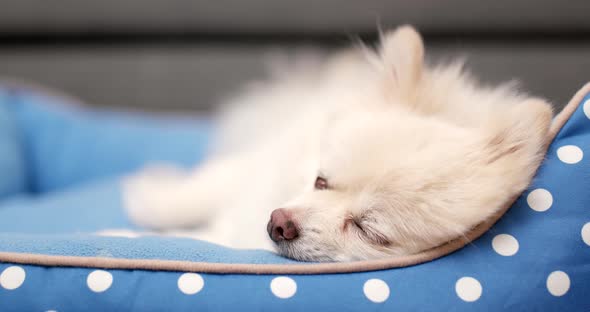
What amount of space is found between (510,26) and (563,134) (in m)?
1.80

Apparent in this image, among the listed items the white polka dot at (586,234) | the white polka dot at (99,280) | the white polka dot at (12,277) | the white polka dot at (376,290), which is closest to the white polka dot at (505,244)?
the white polka dot at (586,234)

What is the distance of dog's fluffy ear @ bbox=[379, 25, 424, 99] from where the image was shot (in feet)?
3.91

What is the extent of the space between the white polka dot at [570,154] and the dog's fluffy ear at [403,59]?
37cm

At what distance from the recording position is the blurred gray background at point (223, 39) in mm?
2584

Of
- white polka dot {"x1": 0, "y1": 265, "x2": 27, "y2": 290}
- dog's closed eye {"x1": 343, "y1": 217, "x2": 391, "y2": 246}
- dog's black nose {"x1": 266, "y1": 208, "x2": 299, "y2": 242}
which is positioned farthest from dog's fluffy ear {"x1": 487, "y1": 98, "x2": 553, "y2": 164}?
white polka dot {"x1": 0, "y1": 265, "x2": 27, "y2": 290}

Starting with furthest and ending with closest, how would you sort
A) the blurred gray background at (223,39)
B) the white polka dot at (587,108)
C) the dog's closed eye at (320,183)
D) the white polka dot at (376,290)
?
1. the blurred gray background at (223,39)
2. the dog's closed eye at (320,183)
3. the white polka dot at (587,108)
4. the white polka dot at (376,290)

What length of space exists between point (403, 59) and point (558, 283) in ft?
2.00

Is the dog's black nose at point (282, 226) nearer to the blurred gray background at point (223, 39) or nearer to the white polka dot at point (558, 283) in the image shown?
the white polka dot at point (558, 283)

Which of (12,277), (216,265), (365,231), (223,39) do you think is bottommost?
(12,277)

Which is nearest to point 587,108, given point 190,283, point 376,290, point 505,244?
point 505,244

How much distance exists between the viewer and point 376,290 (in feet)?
2.99

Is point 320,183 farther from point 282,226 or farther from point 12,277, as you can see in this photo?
point 12,277

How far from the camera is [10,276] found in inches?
36.8

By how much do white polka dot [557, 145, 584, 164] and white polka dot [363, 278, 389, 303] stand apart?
0.46m
